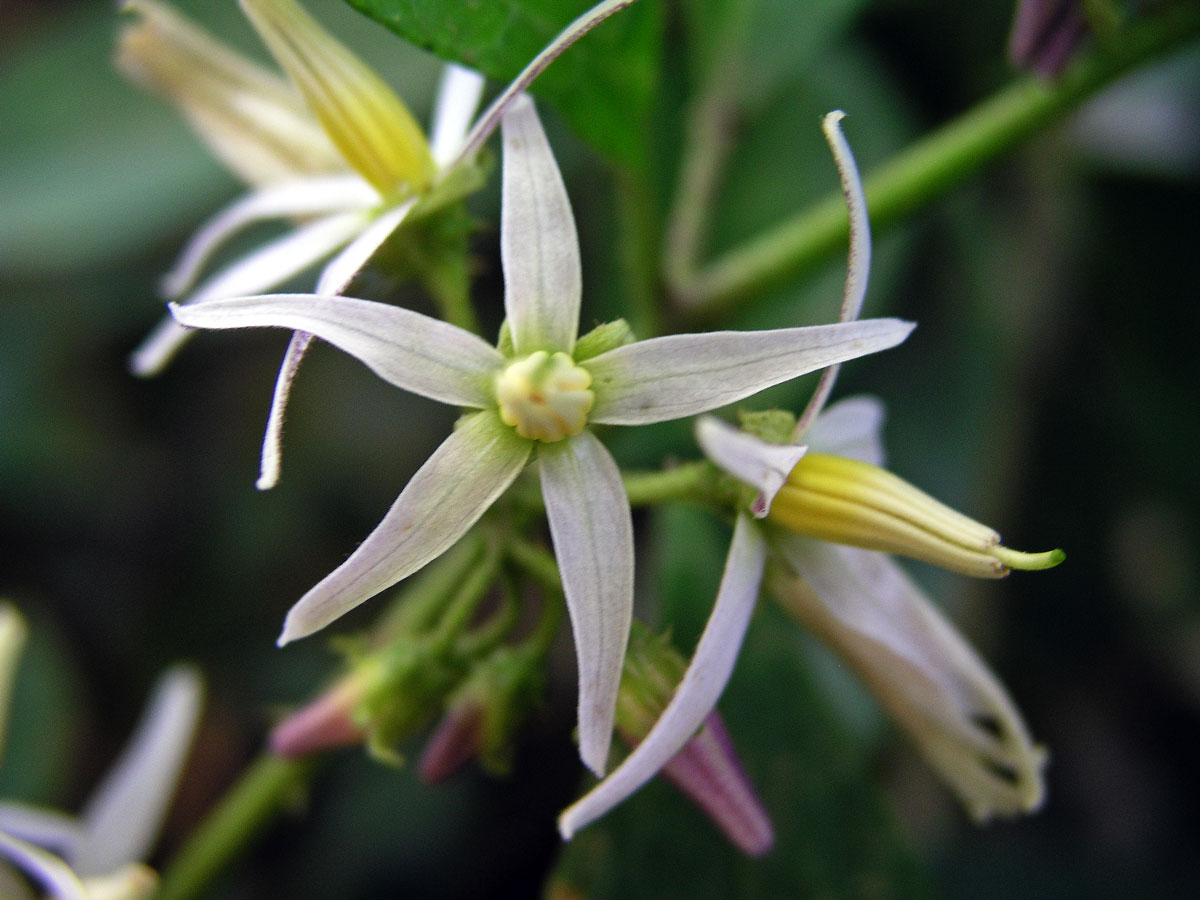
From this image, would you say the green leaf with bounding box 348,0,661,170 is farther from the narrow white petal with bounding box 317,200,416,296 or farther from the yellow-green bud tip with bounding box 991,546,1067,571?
the yellow-green bud tip with bounding box 991,546,1067,571

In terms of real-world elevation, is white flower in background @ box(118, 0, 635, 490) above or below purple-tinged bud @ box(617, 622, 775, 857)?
above

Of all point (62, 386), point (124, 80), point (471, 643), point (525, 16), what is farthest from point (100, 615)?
point (525, 16)

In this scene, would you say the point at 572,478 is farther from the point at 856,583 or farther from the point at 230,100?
the point at 230,100

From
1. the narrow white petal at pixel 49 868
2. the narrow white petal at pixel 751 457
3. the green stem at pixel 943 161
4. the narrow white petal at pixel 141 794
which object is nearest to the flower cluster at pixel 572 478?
the narrow white petal at pixel 751 457

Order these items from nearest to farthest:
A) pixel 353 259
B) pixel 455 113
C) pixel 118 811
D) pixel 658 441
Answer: pixel 353 259
pixel 455 113
pixel 118 811
pixel 658 441

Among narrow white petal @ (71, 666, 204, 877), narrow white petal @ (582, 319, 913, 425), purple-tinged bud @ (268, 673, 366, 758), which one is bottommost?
narrow white petal @ (71, 666, 204, 877)

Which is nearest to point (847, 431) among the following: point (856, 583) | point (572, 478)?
point (856, 583)

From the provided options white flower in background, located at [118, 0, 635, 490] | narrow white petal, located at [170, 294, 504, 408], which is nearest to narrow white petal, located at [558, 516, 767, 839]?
narrow white petal, located at [170, 294, 504, 408]
